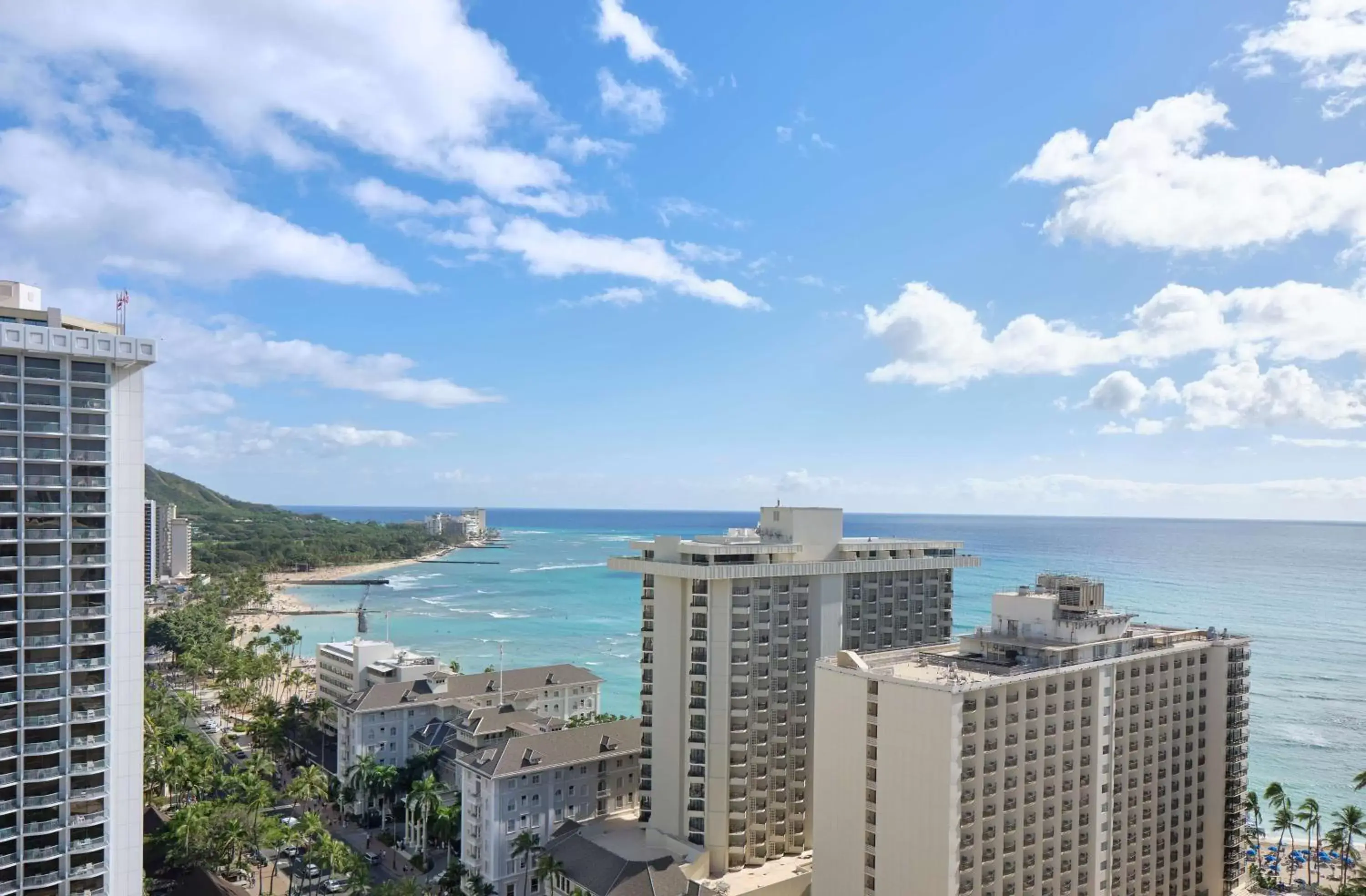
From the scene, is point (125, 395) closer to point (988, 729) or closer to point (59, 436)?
point (59, 436)

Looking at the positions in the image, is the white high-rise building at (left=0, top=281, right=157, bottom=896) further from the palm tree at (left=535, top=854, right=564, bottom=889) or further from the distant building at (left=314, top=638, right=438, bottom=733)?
the distant building at (left=314, top=638, right=438, bottom=733)

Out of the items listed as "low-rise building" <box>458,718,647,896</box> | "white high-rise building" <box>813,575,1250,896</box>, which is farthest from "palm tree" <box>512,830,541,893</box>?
"white high-rise building" <box>813,575,1250,896</box>

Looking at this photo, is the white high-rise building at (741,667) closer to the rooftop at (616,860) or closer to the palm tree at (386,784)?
the rooftop at (616,860)

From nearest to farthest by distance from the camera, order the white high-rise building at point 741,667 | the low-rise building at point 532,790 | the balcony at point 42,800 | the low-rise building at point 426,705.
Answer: the balcony at point 42,800 → the white high-rise building at point 741,667 → the low-rise building at point 532,790 → the low-rise building at point 426,705

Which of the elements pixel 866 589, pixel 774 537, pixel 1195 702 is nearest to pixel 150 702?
pixel 774 537

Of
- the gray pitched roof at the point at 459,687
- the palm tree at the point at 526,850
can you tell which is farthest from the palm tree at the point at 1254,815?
the gray pitched roof at the point at 459,687

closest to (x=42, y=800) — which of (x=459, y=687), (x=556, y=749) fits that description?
(x=556, y=749)
